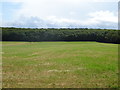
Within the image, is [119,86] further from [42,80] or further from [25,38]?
[25,38]

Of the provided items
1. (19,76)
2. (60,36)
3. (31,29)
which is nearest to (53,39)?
(60,36)

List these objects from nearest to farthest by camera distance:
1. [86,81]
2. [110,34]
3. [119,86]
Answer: [119,86] < [86,81] < [110,34]

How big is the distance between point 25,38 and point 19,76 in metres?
30.0

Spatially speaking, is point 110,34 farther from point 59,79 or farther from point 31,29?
point 59,79

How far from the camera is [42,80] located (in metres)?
6.95

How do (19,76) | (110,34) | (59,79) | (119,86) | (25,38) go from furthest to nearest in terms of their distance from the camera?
1. (25,38)
2. (110,34)
3. (19,76)
4. (59,79)
5. (119,86)

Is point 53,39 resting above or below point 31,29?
below

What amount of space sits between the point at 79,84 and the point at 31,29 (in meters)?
32.3

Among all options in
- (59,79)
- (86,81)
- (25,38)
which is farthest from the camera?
(25,38)

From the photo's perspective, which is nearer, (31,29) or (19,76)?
(19,76)

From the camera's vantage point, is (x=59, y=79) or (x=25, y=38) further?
(x=25, y=38)

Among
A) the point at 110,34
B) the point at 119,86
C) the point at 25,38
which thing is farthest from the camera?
the point at 25,38

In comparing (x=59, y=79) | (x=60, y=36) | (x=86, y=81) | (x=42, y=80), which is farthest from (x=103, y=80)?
(x=60, y=36)

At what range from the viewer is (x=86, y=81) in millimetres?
6637
